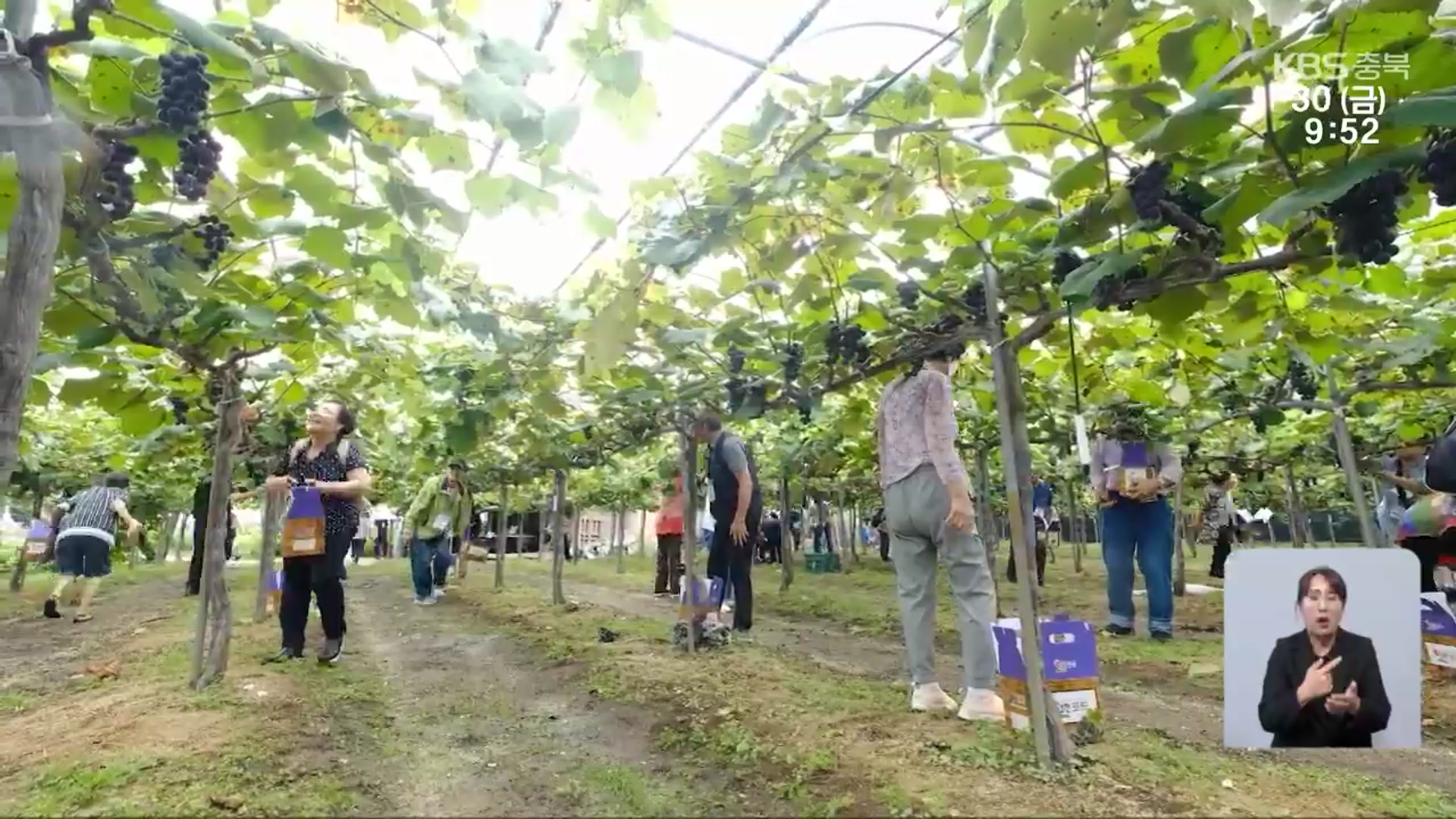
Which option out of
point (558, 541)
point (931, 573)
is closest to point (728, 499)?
point (931, 573)

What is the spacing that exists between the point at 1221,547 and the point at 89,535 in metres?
13.5

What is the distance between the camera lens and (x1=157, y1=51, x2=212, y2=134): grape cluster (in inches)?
72.7

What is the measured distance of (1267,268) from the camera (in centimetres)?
223

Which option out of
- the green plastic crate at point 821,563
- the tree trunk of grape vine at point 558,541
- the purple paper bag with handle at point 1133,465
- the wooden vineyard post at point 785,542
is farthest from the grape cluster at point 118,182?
the green plastic crate at point 821,563

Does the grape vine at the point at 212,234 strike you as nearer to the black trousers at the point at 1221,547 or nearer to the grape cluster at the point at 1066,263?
the grape cluster at the point at 1066,263

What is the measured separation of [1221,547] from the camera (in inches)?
476

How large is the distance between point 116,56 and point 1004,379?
101 inches

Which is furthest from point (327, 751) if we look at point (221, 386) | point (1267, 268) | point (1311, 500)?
point (1311, 500)

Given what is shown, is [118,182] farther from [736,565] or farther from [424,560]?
[424,560]

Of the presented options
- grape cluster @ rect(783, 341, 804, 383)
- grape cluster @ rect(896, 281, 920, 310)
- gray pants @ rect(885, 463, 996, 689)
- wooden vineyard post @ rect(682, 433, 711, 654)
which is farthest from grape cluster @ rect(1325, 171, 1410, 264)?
wooden vineyard post @ rect(682, 433, 711, 654)

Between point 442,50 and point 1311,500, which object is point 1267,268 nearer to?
point 442,50

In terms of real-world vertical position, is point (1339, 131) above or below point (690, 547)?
above

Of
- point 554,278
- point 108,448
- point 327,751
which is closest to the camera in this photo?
point 327,751

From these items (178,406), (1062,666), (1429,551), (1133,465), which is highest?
(178,406)
